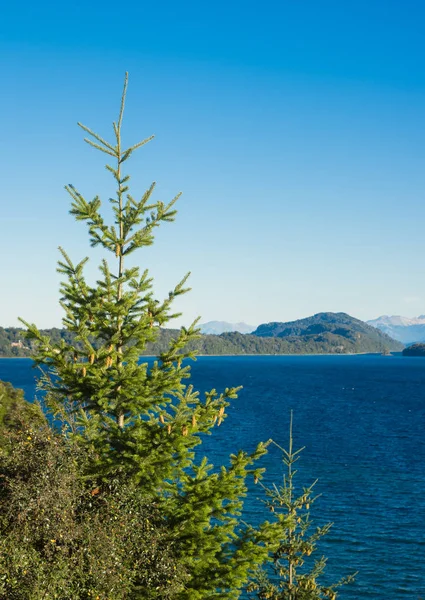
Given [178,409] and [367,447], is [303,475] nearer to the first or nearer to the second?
[367,447]

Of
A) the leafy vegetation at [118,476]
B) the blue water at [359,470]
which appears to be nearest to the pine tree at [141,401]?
the leafy vegetation at [118,476]

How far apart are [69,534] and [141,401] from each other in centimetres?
486

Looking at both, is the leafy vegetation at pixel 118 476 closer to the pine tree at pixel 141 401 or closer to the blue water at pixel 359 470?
the pine tree at pixel 141 401

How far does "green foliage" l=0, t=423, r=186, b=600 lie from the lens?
9.80 meters

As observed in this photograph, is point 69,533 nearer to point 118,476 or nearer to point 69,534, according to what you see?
point 69,534

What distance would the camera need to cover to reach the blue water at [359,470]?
3394 cm

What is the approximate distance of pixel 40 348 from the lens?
13875mm

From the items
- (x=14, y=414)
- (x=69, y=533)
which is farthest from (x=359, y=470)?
(x=69, y=533)

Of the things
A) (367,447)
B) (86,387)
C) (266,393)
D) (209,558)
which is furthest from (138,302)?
(266,393)

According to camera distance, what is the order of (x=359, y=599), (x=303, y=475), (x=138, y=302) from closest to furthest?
(x=138, y=302)
(x=359, y=599)
(x=303, y=475)

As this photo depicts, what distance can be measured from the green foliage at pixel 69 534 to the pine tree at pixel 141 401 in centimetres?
182

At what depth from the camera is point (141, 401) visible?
15.0 meters

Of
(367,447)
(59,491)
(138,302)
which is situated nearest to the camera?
(59,491)

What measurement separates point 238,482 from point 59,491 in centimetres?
565
